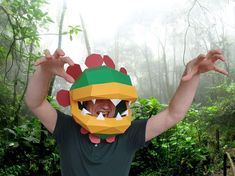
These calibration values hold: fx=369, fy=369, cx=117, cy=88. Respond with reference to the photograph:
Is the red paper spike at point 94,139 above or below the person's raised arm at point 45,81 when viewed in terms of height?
below

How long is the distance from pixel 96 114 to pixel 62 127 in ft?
0.55

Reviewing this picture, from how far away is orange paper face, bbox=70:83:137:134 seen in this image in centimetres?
147

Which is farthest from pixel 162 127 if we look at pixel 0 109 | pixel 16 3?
pixel 0 109

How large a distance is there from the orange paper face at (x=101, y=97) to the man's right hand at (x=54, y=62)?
0.09m

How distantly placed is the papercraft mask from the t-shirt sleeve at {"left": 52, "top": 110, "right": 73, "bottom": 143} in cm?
7

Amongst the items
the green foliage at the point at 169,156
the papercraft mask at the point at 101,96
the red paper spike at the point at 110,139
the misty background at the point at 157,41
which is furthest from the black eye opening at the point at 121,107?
the misty background at the point at 157,41

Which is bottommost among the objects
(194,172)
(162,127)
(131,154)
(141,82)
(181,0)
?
(194,172)

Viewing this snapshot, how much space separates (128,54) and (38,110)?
13.6 metres

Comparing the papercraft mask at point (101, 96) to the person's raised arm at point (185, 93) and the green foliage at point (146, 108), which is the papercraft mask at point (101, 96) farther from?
the green foliage at point (146, 108)

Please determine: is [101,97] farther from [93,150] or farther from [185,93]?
[185,93]

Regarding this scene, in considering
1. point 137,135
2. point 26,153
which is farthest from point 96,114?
point 26,153

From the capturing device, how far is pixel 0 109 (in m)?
4.49

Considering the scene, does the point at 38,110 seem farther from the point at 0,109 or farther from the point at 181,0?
the point at 181,0

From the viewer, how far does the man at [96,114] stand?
1.45 metres
